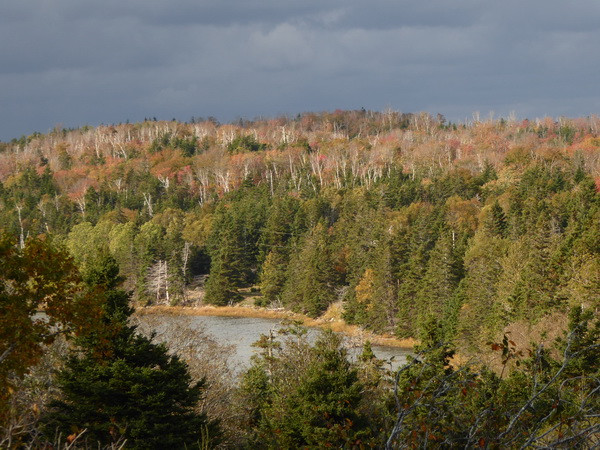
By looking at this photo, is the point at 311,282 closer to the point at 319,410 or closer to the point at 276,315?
the point at 276,315

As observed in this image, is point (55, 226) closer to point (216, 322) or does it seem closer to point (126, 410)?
point (216, 322)

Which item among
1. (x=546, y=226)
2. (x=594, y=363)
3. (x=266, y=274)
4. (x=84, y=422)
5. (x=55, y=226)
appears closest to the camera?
(x=84, y=422)

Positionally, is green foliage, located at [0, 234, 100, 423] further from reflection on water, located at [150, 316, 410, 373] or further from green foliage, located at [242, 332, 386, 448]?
reflection on water, located at [150, 316, 410, 373]

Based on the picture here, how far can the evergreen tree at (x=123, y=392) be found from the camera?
16.7 m

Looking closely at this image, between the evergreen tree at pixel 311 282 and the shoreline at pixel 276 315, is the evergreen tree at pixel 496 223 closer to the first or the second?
the shoreline at pixel 276 315

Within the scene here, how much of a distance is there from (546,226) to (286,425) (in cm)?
3807

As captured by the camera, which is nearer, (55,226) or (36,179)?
→ (55,226)

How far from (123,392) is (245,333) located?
41.8 metres

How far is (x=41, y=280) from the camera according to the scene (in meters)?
15.7

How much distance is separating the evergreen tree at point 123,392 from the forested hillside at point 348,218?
100.0 inches

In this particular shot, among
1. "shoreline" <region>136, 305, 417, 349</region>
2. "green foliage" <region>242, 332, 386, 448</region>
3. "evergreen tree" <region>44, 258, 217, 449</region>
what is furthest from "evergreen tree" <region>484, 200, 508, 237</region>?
"evergreen tree" <region>44, 258, 217, 449</region>

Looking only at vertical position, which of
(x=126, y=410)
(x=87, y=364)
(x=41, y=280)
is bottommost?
(x=126, y=410)

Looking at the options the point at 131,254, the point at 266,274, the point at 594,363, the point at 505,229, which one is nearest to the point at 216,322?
the point at 266,274

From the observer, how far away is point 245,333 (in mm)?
58531
